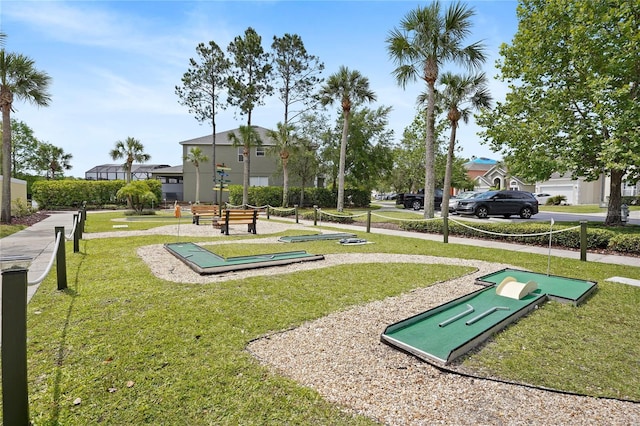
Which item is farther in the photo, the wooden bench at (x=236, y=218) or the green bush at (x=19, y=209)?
the green bush at (x=19, y=209)

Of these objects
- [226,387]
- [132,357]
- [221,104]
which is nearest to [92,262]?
[132,357]

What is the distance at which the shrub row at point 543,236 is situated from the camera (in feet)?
30.0

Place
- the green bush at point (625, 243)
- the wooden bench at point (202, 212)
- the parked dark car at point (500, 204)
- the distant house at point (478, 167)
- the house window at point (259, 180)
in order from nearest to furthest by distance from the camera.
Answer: the green bush at point (625, 243), the wooden bench at point (202, 212), the parked dark car at point (500, 204), the house window at point (259, 180), the distant house at point (478, 167)

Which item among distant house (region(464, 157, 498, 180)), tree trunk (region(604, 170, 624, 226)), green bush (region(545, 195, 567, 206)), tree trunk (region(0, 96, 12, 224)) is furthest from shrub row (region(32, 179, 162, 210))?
distant house (region(464, 157, 498, 180))

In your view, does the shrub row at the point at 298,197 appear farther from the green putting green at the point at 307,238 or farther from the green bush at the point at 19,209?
the green putting green at the point at 307,238

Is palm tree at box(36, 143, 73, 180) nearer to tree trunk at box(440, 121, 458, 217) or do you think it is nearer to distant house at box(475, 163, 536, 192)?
tree trunk at box(440, 121, 458, 217)

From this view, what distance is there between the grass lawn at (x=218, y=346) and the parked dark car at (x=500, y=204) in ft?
43.7

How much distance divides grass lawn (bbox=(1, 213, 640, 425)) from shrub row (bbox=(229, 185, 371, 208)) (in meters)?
21.6

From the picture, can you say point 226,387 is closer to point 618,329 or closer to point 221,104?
point 618,329

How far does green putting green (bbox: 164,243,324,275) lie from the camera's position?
21.5 ft

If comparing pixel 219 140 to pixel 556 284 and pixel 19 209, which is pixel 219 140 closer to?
pixel 19 209

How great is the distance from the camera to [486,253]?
29.9 feet

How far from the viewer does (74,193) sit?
26750mm

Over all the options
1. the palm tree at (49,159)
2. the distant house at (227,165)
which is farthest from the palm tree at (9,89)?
the palm tree at (49,159)
